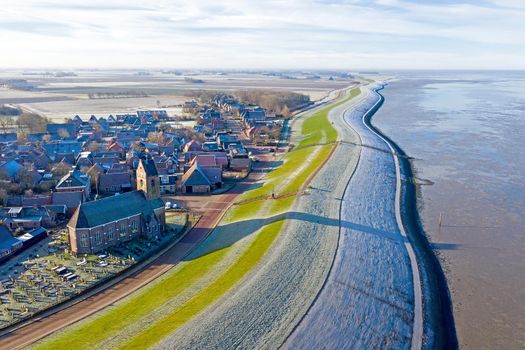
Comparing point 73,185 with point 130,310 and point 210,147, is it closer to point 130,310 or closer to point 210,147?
point 130,310

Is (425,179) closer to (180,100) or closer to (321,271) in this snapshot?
(321,271)

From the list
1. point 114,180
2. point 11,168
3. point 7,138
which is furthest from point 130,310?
point 7,138

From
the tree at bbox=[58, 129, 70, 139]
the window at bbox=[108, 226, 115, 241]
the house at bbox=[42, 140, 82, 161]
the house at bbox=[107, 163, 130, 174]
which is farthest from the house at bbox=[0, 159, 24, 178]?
the tree at bbox=[58, 129, 70, 139]

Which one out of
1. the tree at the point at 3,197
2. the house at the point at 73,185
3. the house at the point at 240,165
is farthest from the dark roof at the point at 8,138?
the house at the point at 240,165

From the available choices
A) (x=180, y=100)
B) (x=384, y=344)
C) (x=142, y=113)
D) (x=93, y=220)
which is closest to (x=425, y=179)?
(x=384, y=344)

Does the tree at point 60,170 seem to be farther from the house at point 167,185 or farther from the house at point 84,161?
the house at point 167,185

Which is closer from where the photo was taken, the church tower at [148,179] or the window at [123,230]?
the window at [123,230]
